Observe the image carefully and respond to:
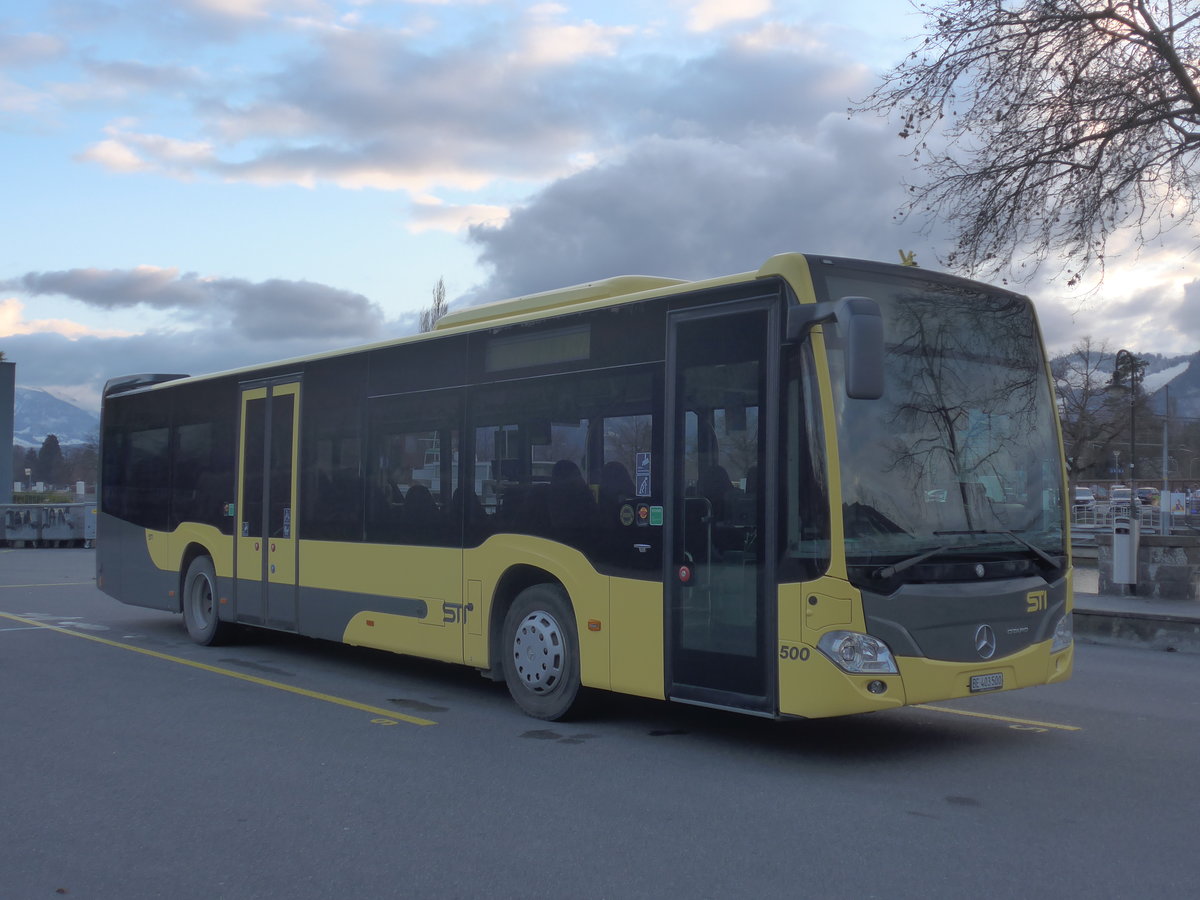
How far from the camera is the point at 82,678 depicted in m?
10.5

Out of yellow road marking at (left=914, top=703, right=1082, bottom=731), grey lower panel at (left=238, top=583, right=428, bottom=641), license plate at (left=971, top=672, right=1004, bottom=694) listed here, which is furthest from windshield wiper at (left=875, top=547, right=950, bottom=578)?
grey lower panel at (left=238, top=583, right=428, bottom=641)

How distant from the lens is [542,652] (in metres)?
8.60

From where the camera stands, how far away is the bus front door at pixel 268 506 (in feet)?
38.1

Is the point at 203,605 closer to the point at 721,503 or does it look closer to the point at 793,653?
the point at 721,503

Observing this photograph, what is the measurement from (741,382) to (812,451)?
0.71m

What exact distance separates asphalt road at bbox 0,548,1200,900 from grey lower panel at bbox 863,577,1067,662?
2.40 feet

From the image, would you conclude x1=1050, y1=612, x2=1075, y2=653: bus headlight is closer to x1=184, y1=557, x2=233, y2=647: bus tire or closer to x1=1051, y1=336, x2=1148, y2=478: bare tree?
x1=184, y1=557, x2=233, y2=647: bus tire

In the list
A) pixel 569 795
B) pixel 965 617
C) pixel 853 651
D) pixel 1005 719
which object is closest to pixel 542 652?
pixel 569 795

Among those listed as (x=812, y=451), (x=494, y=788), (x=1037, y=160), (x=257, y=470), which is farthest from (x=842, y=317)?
(x=1037, y=160)

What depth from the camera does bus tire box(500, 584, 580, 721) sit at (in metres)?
8.41

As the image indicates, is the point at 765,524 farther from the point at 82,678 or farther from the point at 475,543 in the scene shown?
the point at 82,678

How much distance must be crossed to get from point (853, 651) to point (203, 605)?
28.6ft

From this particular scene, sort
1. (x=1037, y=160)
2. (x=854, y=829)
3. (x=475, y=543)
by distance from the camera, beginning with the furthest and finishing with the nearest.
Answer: (x=1037, y=160) → (x=475, y=543) → (x=854, y=829)

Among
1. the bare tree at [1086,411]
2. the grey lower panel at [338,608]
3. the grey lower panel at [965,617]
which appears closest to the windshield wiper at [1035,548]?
the grey lower panel at [965,617]
